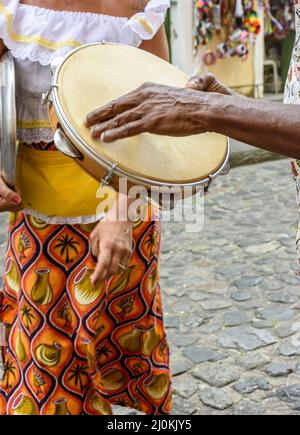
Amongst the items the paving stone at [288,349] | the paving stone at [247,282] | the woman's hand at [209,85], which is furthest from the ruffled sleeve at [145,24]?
the paving stone at [247,282]

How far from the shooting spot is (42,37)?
1.66 metres

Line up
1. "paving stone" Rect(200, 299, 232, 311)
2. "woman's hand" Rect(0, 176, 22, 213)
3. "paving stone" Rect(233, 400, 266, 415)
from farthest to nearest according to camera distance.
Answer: "paving stone" Rect(200, 299, 232, 311) → "paving stone" Rect(233, 400, 266, 415) → "woman's hand" Rect(0, 176, 22, 213)

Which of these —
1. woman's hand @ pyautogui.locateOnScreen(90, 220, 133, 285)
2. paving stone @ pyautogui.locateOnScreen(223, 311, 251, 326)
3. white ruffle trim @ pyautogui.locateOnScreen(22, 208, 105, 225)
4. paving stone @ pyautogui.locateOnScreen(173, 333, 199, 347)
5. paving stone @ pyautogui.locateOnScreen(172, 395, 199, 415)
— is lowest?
paving stone @ pyautogui.locateOnScreen(223, 311, 251, 326)

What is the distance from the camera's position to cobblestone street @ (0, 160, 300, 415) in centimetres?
262

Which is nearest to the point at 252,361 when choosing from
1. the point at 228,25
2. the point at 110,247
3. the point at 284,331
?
the point at 284,331

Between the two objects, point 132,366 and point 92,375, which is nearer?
point 92,375

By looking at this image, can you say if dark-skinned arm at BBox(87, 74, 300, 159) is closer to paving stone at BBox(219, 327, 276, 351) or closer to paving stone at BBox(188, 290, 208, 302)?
paving stone at BBox(219, 327, 276, 351)

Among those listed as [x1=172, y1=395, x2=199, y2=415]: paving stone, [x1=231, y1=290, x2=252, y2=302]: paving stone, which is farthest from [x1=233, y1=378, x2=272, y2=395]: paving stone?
[x1=231, y1=290, x2=252, y2=302]: paving stone

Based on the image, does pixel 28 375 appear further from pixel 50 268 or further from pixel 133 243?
pixel 133 243

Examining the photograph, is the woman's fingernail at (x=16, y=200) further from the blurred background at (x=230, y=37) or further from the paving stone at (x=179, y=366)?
the blurred background at (x=230, y=37)

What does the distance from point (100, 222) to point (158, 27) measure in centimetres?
62

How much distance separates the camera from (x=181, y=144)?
4.98 ft

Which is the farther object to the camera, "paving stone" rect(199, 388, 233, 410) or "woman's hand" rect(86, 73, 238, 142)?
"paving stone" rect(199, 388, 233, 410)

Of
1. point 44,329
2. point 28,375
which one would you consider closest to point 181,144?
point 44,329
